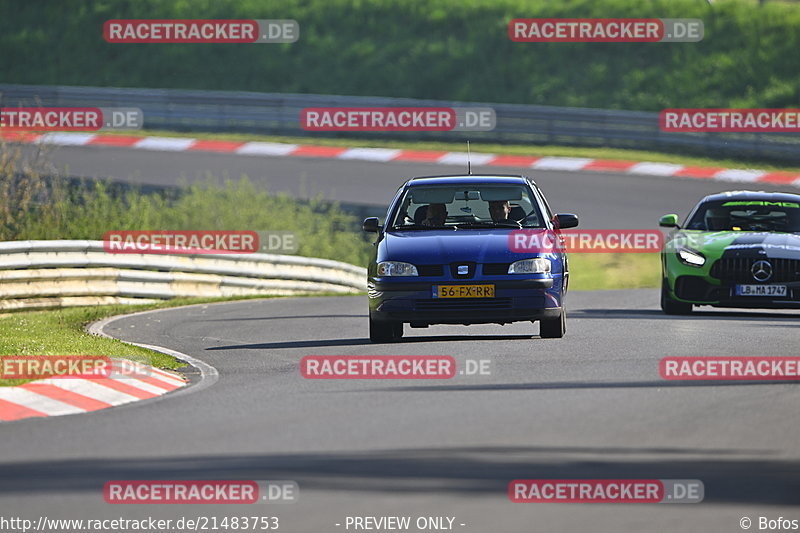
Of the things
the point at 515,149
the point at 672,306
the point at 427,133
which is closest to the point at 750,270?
the point at 672,306

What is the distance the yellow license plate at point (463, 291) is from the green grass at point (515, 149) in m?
20.9

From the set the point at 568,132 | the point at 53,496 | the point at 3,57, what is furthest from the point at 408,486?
the point at 3,57

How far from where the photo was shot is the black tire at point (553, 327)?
14484 millimetres

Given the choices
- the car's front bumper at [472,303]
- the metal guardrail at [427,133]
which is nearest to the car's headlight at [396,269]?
the car's front bumper at [472,303]

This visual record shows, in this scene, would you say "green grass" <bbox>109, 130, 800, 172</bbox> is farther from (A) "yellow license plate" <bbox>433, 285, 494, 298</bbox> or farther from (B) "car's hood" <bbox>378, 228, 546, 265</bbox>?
(A) "yellow license plate" <bbox>433, 285, 494, 298</bbox>

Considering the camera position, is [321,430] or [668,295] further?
[668,295]

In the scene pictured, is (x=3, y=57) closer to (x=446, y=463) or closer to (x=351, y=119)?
(x=351, y=119)

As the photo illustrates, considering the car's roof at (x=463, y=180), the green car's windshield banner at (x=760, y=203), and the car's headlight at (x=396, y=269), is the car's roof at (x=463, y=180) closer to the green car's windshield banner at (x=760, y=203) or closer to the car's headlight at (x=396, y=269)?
the car's headlight at (x=396, y=269)

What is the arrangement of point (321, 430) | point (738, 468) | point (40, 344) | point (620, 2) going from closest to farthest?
point (738, 468), point (321, 430), point (40, 344), point (620, 2)

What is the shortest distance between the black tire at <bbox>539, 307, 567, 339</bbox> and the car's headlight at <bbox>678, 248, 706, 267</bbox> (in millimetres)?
2997

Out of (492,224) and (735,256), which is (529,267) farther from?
(735,256)

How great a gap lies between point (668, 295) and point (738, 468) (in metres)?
9.79

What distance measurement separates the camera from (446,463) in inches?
321

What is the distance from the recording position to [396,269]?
13875 millimetres
